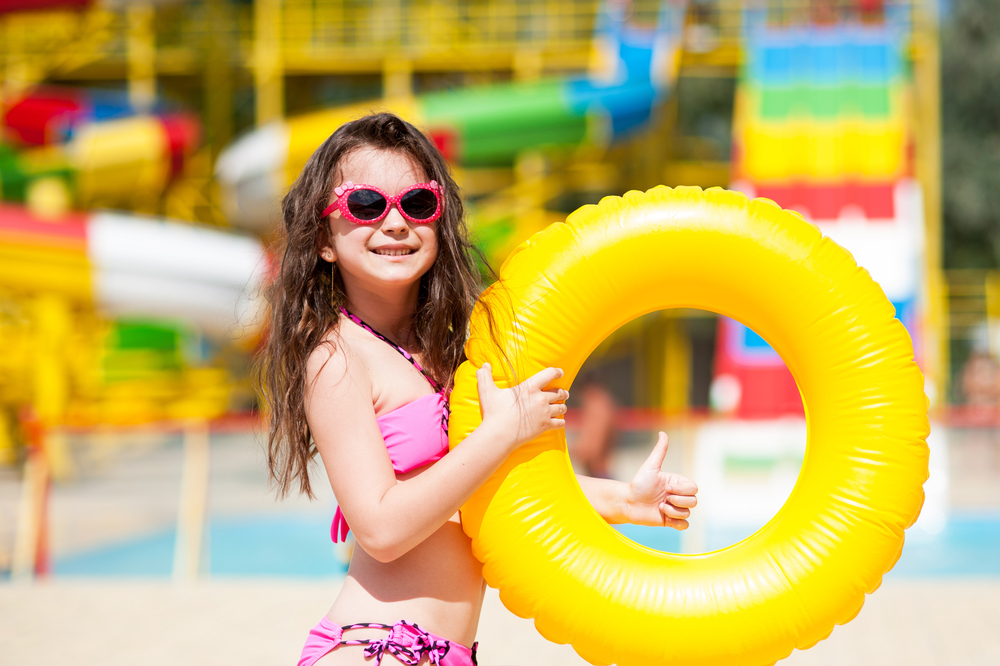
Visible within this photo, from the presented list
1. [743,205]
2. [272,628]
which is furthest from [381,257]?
[272,628]

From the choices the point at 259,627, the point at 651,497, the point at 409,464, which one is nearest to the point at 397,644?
the point at 409,464

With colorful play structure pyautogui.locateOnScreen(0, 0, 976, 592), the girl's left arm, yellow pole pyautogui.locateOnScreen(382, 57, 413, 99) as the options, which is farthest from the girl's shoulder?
yellow pole pyautogui.locateOnScreen(382, 57, 413, 99)

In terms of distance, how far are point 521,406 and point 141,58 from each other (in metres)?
15.8

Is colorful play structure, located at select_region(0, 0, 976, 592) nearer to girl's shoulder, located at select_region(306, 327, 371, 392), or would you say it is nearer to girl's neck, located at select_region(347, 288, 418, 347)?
girl's neck, located at select_region(347, 288, 418, 347)

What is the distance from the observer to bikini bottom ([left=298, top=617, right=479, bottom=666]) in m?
1.63

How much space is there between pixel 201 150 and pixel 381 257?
1506 centimetres

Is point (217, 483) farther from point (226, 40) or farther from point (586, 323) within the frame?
point (226, 40)

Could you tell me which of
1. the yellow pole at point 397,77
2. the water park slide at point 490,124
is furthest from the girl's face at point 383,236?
the yellow pole at point 397,77

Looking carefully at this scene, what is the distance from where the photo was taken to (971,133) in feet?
72.6

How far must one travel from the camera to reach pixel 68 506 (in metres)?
6.37

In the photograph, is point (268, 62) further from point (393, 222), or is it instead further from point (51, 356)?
point (393, 222)

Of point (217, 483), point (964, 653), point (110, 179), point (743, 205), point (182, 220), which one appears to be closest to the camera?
point (743, 205)

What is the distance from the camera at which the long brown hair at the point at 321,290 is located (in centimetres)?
175

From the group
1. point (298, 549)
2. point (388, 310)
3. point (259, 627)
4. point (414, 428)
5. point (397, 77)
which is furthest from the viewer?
point (397, 77)
